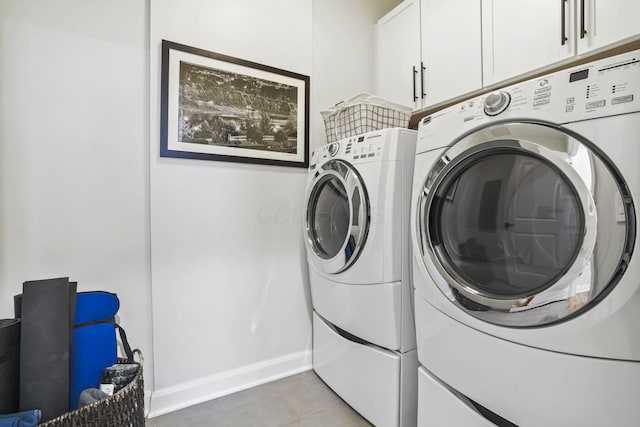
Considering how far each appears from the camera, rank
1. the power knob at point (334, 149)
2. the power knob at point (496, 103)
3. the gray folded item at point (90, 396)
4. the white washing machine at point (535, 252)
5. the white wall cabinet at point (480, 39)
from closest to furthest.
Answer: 1. the white washing machine at point (535, 252)
2. the power knob at point (496, 103)
3. the gray folded item at point (90, 396)
4. the white wall cabinet at point (480, 39)
5. the power knob at point (334, 149)

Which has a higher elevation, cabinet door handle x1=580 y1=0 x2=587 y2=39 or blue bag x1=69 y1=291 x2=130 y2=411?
cabinet door handle x1=580 y1=0 x2=587 y2=39

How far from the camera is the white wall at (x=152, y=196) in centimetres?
130

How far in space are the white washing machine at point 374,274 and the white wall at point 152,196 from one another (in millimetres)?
445

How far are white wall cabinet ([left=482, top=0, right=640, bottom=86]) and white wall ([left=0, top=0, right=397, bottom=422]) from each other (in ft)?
3.21

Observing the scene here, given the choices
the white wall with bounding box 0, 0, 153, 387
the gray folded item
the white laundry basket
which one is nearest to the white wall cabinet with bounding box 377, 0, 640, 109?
the white laundry basket

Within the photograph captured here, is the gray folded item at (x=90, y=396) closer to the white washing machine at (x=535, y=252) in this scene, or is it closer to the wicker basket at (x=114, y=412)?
the wicker basket at (x=114, y=412)

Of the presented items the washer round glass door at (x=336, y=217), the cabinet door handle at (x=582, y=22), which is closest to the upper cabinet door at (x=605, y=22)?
the cabinet door handle at (x=582, y=22)

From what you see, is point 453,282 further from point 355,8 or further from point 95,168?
point 355,8

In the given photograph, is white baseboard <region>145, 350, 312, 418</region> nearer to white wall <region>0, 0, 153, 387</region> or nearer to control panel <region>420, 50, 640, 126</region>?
white wall <region>0, 0, 153, 387</region>

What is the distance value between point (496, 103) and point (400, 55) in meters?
1.25

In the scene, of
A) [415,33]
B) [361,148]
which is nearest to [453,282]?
[361,148]

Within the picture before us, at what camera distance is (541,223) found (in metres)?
0.82

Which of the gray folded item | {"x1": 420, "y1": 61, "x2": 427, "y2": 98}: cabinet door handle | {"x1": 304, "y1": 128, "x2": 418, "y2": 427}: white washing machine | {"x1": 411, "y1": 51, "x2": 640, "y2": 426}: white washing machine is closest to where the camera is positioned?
{"x1": 411, "y1": 51, "x2": 640, "y2": 426}: white washing machine

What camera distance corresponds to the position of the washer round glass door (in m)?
1.34
